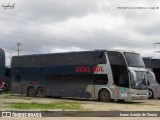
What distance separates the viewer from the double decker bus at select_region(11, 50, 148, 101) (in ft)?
87.2

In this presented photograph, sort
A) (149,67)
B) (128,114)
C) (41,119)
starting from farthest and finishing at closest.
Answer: (149,67) < (41,119) < (128,114)

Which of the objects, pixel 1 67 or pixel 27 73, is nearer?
pixel 1 67

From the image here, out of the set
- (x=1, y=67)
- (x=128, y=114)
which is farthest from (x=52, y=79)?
(x=128, y=114)

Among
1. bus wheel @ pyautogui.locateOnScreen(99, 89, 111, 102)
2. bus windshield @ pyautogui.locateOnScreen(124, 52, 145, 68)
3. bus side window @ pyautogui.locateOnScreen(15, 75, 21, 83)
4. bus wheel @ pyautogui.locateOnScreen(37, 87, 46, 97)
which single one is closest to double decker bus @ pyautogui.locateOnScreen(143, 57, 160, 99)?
bus windshield @ pyautogui.locateOnScreen(124, 52, 145, 68)

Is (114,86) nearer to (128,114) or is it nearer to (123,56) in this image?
(123,56)

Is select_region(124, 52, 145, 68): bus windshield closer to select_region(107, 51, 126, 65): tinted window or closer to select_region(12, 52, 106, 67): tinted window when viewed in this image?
select_region(107, 51, 126, 65): tinted window

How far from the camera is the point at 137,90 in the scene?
26703 millimetres

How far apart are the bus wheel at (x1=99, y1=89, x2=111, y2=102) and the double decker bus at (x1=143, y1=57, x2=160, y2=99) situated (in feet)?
20.2

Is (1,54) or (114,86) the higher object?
(1,54)

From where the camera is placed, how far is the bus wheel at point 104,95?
27109mm

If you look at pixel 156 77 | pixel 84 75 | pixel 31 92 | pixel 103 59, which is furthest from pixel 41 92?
pixel 156 77

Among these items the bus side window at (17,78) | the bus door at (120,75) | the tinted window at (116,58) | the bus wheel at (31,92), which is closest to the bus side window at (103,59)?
the tinted window at (116,58)

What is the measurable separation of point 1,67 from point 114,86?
7928 millimetres

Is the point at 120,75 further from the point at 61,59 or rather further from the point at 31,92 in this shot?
the point at 31,92
